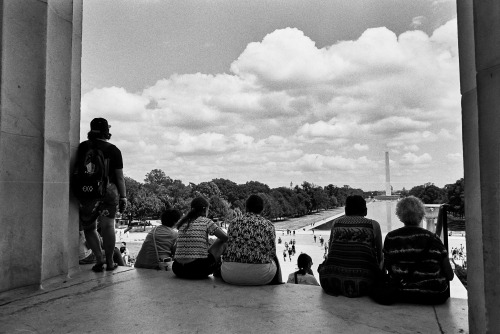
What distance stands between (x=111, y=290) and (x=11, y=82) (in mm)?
2706

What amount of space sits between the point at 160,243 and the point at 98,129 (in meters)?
2.04

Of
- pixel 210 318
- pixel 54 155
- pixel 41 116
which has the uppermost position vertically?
pixel 41 116

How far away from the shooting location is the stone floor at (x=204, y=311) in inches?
145

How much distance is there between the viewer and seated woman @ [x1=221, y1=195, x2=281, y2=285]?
202 inches

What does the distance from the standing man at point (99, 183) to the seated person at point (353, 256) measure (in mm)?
2891

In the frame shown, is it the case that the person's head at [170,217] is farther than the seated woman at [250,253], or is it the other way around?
the person's head at [170,217]

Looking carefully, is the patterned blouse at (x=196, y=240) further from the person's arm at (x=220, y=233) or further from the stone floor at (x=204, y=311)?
the stone floor at (x=204, y=311)

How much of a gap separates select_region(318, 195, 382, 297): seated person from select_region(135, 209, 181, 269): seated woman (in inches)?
108

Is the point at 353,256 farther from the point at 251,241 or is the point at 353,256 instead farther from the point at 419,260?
the point at 251,241

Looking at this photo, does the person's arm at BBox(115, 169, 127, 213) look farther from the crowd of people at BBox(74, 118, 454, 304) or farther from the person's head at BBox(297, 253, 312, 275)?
the person's head at BBox(297, 253, 312, 275)

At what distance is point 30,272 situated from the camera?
4.88 meters

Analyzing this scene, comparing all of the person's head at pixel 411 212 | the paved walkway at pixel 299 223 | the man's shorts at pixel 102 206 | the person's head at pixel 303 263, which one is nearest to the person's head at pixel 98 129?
the man's shorts at pixel 102 206

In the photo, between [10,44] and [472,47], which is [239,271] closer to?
[472,47]

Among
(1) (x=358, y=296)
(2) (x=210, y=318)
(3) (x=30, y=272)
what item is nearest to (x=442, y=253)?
(1) (x=358, y=296)
